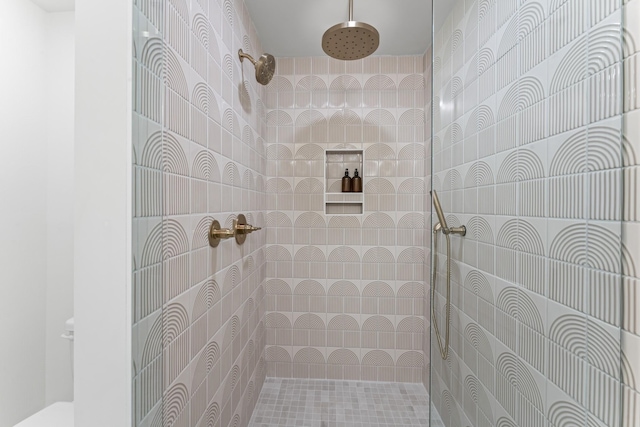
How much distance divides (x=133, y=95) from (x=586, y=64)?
29.5 inches

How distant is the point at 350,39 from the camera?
131 centimetres

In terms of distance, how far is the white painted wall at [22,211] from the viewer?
1.26m

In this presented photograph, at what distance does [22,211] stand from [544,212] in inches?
73.4

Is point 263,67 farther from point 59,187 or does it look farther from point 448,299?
point 448,299


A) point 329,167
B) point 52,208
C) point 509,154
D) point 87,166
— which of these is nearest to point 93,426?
point 87,166

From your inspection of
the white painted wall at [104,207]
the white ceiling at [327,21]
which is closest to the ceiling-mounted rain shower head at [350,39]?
the white ceiling at [327,21]

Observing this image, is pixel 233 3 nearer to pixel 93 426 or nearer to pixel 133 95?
pixel 133 95

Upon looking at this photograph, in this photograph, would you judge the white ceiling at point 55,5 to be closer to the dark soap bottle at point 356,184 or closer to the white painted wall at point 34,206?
the white painted wall at point 34,206

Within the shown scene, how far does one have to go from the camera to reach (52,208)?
55.1 inches

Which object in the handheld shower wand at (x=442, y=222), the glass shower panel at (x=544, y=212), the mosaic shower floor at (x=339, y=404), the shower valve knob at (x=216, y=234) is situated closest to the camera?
the glass shower panel at (x=544, y=212)

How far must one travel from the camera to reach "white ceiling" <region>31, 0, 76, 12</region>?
4.46 feet

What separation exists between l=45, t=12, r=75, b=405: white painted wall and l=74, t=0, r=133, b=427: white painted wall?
3.86ft

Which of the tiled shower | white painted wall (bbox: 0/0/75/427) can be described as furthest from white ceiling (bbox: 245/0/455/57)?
white painted wall (bbox: 0/0/75/427)

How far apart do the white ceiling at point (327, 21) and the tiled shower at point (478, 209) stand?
114mm
